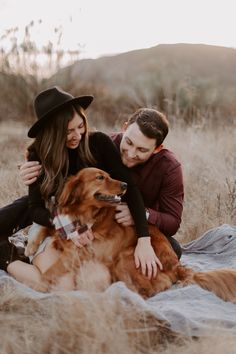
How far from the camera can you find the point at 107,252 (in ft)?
12.1

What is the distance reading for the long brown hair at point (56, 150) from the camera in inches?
145

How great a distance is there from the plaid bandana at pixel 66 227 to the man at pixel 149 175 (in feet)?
1.06

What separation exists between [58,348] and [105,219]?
133cm

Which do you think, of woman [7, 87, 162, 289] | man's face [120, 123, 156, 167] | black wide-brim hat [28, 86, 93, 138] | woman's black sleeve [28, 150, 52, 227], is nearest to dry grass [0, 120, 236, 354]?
woman [7, 87, 162, 289]

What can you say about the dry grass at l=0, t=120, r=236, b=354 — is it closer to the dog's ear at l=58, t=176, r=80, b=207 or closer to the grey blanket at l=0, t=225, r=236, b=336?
the grey blanket at l=0, t=225, r=236, b=336

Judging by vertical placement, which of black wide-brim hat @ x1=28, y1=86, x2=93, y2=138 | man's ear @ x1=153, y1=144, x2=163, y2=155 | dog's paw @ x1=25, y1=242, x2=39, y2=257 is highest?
black wide-brim hat @ x1=28, y1=86, x2=93, y2=138

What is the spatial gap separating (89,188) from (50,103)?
66cm

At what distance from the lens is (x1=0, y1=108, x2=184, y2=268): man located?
3809mm

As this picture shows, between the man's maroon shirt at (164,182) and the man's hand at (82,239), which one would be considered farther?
the man's maroon shirt at (164,182)

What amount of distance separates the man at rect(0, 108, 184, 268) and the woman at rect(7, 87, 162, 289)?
123 millimetres

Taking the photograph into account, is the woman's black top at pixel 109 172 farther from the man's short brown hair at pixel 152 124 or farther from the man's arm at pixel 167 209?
the man's short brown hair at pixel 152 124

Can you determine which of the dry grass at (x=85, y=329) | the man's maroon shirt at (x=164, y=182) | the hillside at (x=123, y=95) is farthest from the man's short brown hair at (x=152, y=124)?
the hillside at (x=123, y=95)

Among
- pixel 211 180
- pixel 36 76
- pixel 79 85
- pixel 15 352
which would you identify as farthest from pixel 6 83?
pixel 15 352

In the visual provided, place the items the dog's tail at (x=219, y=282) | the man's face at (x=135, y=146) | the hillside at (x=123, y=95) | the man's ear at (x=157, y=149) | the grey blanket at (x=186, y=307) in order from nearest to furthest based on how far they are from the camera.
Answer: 1. the grey blanket at (x=186, y=307)
2. the dog's tail at (x=219, y=282)
3. the man's face at (x=135, y=146)
4. the man's ear at (x=157, y=149)
5. the hillside at (x=123, y=95)
